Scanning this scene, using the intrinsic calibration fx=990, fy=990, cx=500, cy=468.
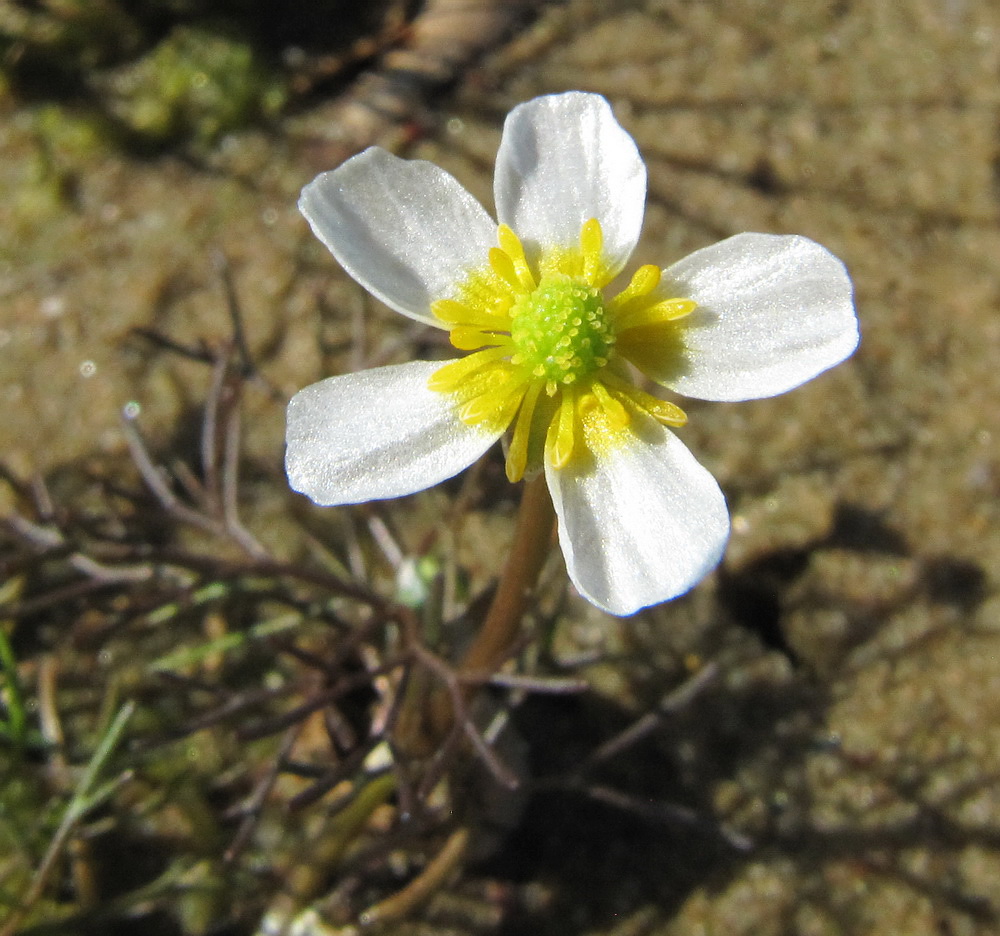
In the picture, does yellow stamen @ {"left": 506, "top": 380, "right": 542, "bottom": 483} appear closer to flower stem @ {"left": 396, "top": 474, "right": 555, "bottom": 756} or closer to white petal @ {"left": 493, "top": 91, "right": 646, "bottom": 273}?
flower stem @ {"left": 396, "top": 474, "right": 555, "bottom": 756}

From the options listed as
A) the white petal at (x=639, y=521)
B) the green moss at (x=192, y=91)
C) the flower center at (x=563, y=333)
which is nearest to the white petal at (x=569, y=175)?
the flower center at (x=563, y=333)

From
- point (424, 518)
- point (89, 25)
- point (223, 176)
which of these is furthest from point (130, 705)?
point (89, 25)

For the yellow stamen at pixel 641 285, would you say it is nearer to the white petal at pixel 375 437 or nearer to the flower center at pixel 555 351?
the flower center at pixel 555 351

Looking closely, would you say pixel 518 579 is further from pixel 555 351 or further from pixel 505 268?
pixel 505 268

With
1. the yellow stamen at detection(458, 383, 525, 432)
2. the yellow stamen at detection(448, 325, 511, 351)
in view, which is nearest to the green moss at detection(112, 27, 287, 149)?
the yellow stamen at detection(448, 325, 511, 351)

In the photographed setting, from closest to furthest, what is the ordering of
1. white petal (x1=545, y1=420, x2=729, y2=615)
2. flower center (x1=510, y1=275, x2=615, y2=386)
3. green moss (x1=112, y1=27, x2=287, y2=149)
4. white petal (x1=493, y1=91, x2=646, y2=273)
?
white petal (x1=545, y1=420, x2=729, y2=615) → flower center (x1=510, y1=275, x2=615, y2=386) → white petal (x1=493, y1=91, x2=646, y2=273) → green moss (x1=112, y1=27, x2=287, y2=149)

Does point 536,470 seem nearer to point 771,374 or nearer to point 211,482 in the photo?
point 771,374

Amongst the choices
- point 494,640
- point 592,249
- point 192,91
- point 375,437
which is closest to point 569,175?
point 592,249
